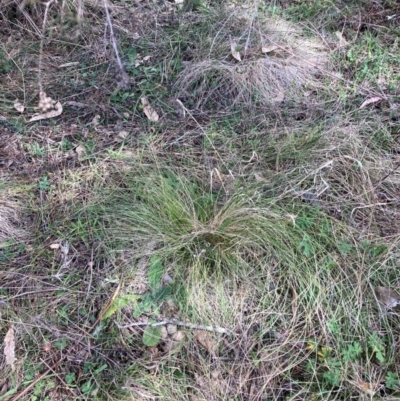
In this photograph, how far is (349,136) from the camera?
221cm

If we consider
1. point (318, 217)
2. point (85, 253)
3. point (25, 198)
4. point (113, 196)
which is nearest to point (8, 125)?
point (25, 198)

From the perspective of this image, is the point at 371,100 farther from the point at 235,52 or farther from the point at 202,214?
the point at 202,214

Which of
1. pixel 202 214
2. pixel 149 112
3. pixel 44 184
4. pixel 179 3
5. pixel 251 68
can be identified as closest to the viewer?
pixel 202 214

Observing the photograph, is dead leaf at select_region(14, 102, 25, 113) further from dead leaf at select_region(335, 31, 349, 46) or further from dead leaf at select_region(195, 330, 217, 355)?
dead leaf at select_region(335, 31, 349, 46)

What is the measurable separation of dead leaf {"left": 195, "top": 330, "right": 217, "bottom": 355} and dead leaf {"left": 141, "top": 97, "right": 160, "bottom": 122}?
1322 mm

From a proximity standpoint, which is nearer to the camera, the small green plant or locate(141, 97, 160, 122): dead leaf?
the small green plant

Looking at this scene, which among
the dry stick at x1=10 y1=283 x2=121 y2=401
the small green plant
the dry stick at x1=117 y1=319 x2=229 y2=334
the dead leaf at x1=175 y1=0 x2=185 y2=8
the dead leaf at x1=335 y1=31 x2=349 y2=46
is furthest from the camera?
the dead leaf at x1=175 y1=0 x2=185 y2=8

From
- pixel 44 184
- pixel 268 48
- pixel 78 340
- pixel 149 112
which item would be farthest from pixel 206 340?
pixel 268 48

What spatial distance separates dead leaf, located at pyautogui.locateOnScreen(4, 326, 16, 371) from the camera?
1.66m

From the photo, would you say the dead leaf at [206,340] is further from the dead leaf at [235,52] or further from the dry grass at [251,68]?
the dead leaf at [235,52]

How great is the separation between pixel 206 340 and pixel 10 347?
81 cm

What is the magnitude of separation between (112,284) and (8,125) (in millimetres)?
1292

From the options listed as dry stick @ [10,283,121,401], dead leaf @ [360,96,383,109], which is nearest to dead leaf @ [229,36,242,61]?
dead leaf @ [360,96,383,109]

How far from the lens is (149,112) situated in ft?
8.21
